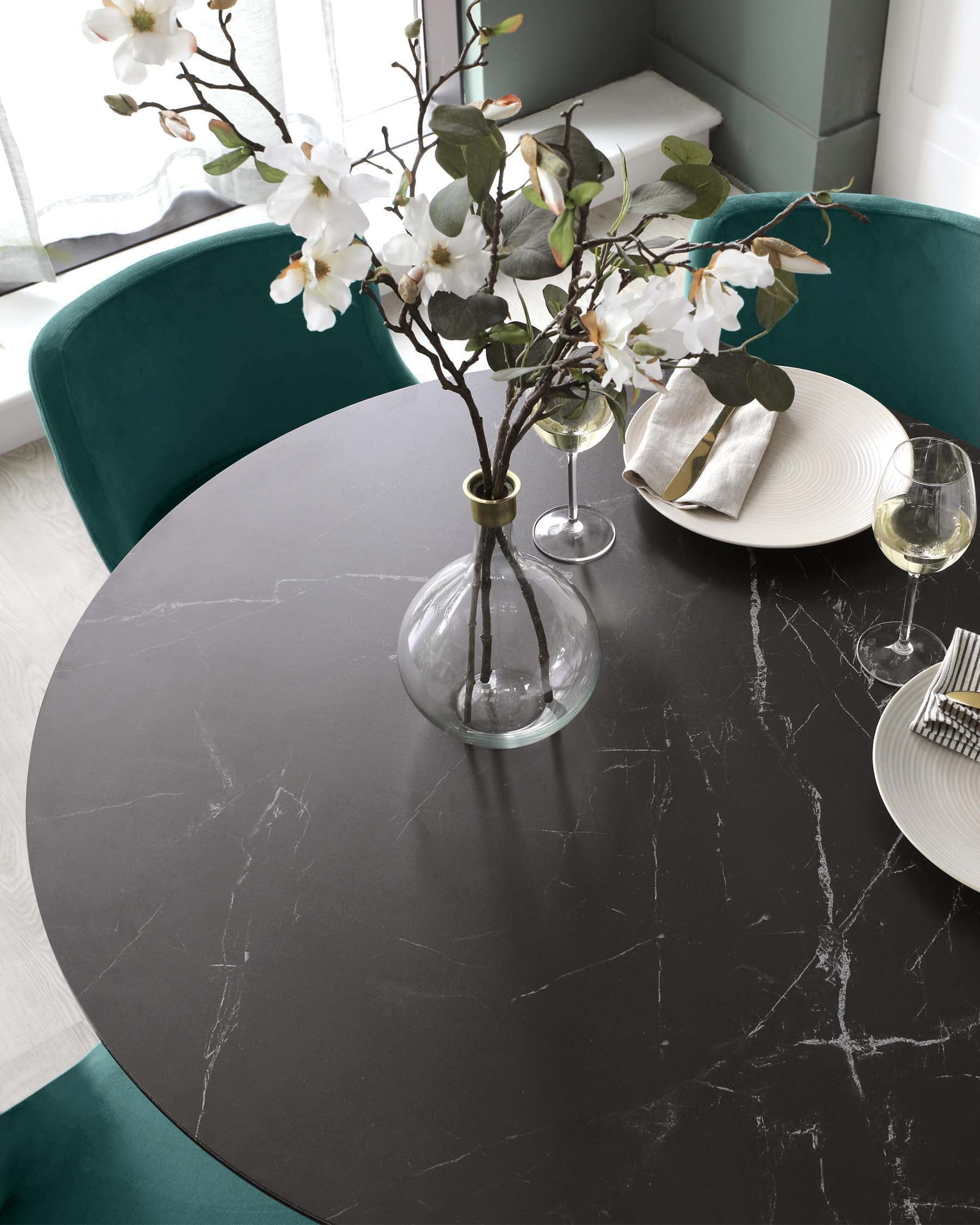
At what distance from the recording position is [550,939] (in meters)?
1.03

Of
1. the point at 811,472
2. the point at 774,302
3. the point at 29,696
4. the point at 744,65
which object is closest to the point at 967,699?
the point at 811,472

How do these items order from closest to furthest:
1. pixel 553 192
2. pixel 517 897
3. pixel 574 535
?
pixel 553 192
pixel 517 897
pixel 574 535

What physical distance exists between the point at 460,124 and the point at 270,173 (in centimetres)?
14

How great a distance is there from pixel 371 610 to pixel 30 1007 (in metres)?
0.97

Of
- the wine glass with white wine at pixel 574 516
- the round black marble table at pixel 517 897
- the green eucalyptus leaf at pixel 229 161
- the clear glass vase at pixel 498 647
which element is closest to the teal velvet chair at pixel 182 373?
the round black marble table at pixel 517 897

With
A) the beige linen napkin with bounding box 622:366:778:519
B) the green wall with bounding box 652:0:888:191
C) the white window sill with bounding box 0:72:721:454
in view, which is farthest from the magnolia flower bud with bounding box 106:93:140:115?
the green wall with bounding box 652:0:888:191

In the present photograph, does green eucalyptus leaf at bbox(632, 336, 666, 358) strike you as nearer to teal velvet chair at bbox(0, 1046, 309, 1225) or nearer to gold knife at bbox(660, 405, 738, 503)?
gold knife at bbox(660, 405, 738, 503)

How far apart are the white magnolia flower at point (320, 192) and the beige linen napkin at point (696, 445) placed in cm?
67

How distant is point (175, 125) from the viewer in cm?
85

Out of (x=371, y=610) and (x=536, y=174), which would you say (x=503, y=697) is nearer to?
(x=371, y=610)

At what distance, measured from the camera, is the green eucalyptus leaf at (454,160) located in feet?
2.66

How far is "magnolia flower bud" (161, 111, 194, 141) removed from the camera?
0.82 m

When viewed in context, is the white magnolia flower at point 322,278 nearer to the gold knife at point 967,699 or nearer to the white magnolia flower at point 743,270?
the white magnolia flower at point 743,270

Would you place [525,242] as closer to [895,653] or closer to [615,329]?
[615,329]
